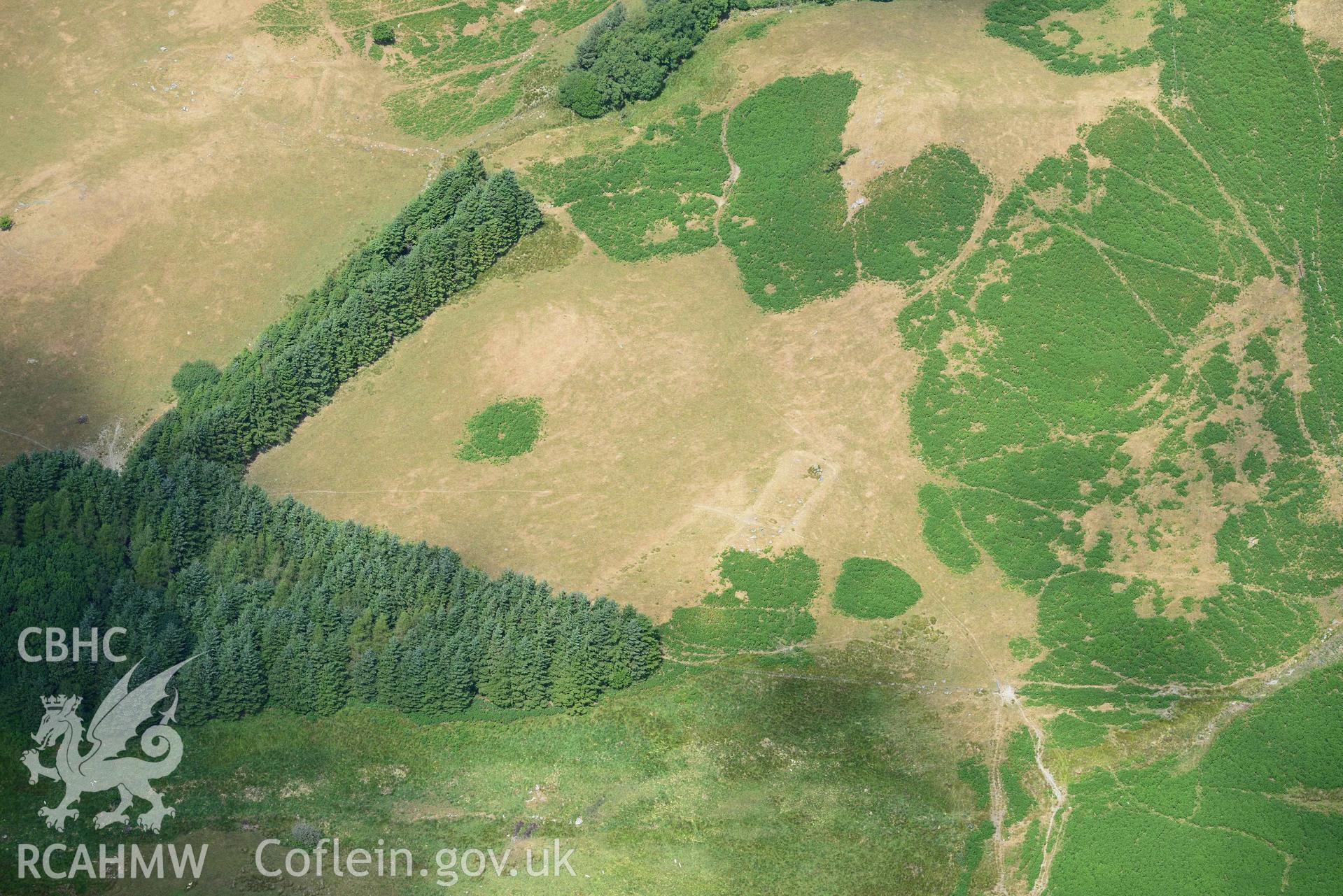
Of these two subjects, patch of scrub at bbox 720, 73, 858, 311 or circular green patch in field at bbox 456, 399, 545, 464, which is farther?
patch of scrub at bbox 720, 73, 858, 311

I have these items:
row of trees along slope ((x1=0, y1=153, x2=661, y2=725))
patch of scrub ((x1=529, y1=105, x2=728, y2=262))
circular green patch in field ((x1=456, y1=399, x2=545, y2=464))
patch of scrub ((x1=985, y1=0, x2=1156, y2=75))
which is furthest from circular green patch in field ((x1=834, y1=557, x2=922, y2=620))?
patch of scrub ((x1=985, y1=0, x2=1156, y2=75))

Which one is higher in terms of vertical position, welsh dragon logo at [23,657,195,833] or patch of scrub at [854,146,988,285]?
patch of scrub at [854,146,988,285]

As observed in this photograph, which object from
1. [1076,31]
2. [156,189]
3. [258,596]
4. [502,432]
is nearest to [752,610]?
[502,432]

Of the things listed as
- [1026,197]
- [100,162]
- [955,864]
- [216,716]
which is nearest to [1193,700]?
[955,864]

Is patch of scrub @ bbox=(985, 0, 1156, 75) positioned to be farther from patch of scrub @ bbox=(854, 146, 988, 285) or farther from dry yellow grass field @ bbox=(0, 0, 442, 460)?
dry yellow grass field @ bbox=(0, 0, 442, 460)

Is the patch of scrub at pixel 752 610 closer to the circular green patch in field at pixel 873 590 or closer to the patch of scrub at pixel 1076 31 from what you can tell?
the circular green patch in field at pixel 873 590

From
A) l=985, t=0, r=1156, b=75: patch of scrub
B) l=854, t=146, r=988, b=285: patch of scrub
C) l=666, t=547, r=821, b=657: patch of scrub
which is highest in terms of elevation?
l=985, t=0, r=1156, b=75: patch of scrub
